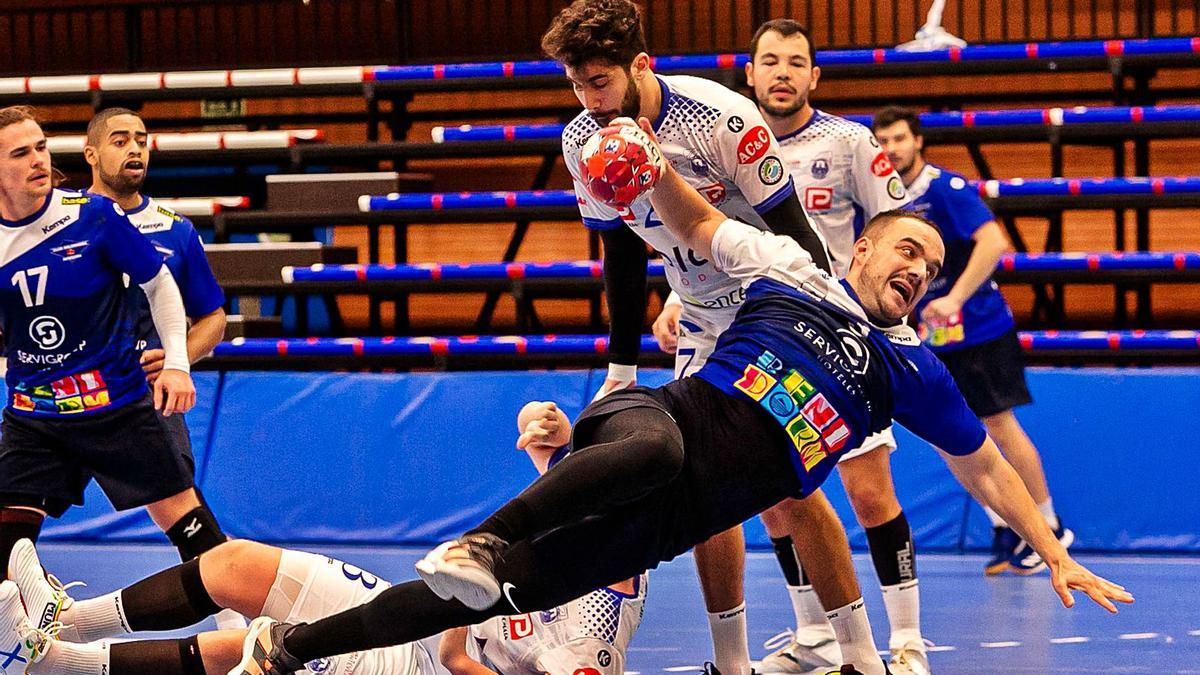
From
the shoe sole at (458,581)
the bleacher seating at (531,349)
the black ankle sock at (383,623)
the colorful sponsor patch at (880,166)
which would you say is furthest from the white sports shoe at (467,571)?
the bleacher seating at (531,349)

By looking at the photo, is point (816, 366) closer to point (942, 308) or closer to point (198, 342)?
point (198, 342)

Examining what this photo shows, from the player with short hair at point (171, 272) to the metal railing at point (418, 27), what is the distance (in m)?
5.50

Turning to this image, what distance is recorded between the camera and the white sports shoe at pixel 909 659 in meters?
4.39

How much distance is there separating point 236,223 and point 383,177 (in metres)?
1.01

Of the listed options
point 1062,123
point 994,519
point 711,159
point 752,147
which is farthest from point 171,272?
point 1062,123

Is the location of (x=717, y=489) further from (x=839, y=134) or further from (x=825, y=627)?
(x=839, y=134)

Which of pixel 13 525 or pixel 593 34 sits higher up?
pixel 593 34

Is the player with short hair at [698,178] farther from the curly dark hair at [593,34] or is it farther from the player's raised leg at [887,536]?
the player's raised leg at [887,536]

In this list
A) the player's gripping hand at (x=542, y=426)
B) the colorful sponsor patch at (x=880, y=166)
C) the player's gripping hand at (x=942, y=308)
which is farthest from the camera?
the player's gripping hand at (x=942, y=308)

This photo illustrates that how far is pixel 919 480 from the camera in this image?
285 inches

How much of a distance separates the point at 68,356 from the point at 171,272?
67 cm

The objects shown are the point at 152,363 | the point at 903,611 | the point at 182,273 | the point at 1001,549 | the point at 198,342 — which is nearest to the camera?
the point at 903,611

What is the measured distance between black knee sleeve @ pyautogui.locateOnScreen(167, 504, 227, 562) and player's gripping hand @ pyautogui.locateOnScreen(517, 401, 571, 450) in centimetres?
132

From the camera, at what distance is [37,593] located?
3.83 metres
